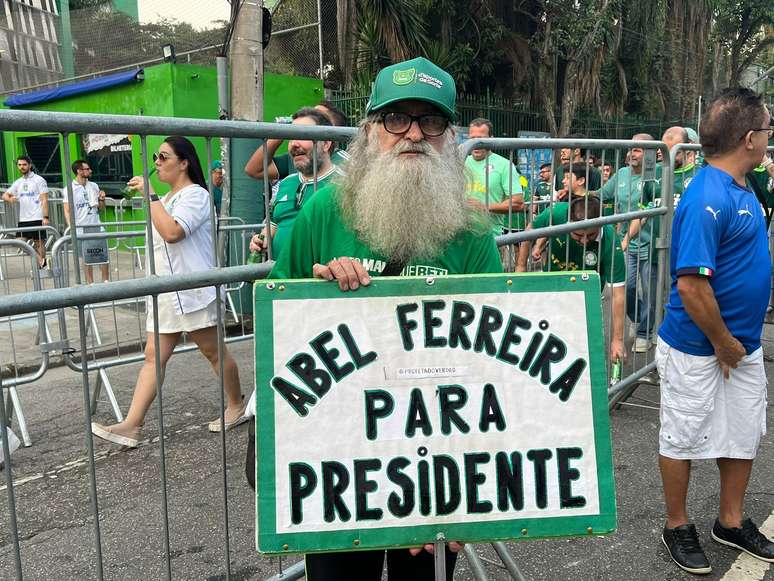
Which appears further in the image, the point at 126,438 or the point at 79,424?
the point at 79,424

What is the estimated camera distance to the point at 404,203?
1.79 meters

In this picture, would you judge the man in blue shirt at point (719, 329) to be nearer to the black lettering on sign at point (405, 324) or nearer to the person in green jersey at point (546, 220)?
the person in green jersey at point (546, 220)

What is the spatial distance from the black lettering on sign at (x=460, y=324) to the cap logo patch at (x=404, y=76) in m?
0.63

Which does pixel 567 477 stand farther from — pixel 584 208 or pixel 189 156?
pixel 189 156

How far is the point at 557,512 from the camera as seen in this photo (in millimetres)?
1631

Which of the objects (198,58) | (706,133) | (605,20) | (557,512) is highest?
(605,20)

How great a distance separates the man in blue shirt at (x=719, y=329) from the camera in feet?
9.29

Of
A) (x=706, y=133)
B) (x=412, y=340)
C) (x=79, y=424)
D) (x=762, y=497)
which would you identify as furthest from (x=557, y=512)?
Answer: (x=79, y=424)

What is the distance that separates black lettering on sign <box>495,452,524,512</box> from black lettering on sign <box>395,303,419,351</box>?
0.34 m

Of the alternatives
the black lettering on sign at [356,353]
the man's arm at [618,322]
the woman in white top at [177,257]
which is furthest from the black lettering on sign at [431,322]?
the man's arm at [618,322]

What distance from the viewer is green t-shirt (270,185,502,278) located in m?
1.84

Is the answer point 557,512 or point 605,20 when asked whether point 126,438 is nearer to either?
point 557,512

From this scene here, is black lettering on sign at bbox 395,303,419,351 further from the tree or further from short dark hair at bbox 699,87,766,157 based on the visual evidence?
the tree

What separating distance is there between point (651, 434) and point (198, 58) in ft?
42.4
